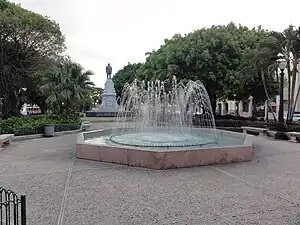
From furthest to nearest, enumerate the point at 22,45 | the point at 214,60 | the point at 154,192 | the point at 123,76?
the point at 123,76 < the point at 22,45 < the point at 214,60 < the point at 154,192

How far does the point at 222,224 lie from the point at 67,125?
18.3 meters

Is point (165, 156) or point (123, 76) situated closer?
point (165, 156)

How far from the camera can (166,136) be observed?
1425cm

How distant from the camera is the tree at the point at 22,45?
2595cm

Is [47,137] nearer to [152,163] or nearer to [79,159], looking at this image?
[79,159]

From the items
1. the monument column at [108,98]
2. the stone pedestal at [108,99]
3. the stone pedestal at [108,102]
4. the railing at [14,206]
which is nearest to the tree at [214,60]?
the stone pedestal at [108,102]

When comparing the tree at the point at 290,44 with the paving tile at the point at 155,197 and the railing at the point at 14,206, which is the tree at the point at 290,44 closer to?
the paving tile at the point at 155,197

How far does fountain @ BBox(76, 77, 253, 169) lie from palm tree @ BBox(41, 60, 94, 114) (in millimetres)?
3366

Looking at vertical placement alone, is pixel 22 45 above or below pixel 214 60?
above

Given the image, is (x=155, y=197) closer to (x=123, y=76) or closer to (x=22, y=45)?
(x=22, y=45)

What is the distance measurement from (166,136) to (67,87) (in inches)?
432

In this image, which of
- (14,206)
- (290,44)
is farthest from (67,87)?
(14,206)

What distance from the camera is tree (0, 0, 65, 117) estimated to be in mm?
25953

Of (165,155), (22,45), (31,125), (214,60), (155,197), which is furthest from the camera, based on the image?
(22,45)
